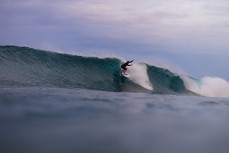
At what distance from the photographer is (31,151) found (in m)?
4.00

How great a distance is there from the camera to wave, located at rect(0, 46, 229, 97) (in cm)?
1788

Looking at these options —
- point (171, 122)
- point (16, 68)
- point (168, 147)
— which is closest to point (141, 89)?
point (16, 68)

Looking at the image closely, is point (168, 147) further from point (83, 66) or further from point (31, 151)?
point (83, 66)

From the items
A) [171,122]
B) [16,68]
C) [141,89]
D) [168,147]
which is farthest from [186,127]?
[141,89]

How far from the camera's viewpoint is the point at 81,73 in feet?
71.5

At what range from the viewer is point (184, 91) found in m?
26.8

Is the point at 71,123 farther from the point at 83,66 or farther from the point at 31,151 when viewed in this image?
the point at 83,66

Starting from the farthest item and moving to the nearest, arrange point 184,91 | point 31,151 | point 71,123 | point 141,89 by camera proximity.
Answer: point 184,91 → point 141,89 → point 71,123 → point 31,151

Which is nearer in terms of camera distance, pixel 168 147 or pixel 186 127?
pixel 168 147

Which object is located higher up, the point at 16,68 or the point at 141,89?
the point at 16,68

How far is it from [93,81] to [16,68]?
5.09 metres

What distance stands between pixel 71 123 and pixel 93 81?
14617mm

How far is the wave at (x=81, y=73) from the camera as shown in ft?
58.6

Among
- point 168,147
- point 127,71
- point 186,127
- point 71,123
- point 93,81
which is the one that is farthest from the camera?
point 127,71
